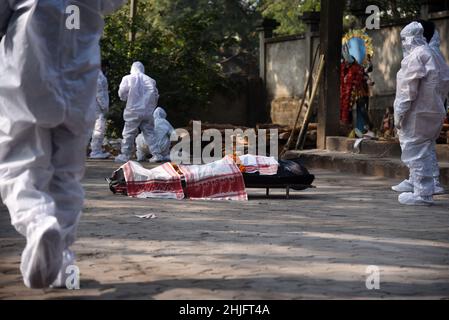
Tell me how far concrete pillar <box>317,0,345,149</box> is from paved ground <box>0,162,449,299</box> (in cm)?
693

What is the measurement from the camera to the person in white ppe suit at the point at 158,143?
1761 cm

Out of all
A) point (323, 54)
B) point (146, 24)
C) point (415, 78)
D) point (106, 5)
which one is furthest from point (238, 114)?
point (106, 5)

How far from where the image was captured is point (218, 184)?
10.5m

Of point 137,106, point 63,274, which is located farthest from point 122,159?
point 63,274

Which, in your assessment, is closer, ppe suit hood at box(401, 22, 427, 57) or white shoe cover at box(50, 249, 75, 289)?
white shoe cover at box(50, 249, 75, 289)

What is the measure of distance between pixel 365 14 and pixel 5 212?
39.3 feet

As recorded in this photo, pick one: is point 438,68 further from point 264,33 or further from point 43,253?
point 264,33

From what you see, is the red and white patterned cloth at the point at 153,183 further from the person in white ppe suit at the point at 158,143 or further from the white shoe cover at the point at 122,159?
the white shoe cover at the point at 122,159

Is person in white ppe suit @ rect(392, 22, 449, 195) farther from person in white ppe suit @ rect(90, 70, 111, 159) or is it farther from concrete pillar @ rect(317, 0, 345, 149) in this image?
person in white ppe suit @ rect(90, 70, 111, 159)

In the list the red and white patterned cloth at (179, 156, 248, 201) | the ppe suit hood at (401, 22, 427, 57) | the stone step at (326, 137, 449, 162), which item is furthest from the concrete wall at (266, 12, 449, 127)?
the red and white patterned cloth at (179, 156, 248, 201)

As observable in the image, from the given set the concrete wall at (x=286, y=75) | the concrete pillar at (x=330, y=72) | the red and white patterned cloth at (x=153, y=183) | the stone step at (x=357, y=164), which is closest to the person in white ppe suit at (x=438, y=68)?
the stone step at (x=357, y=164)

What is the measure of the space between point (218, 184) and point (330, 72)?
744 cm

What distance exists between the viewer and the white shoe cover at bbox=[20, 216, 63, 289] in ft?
15.4

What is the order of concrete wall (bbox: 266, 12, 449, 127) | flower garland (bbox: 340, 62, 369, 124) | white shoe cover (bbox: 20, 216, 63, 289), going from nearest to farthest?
white shoe cover (bbox: 20, 216, 63, 289) < flower garland (bbox: 340, 62, 369, 124) < concrete wall (bbox: 266, 12, 449, 127)
